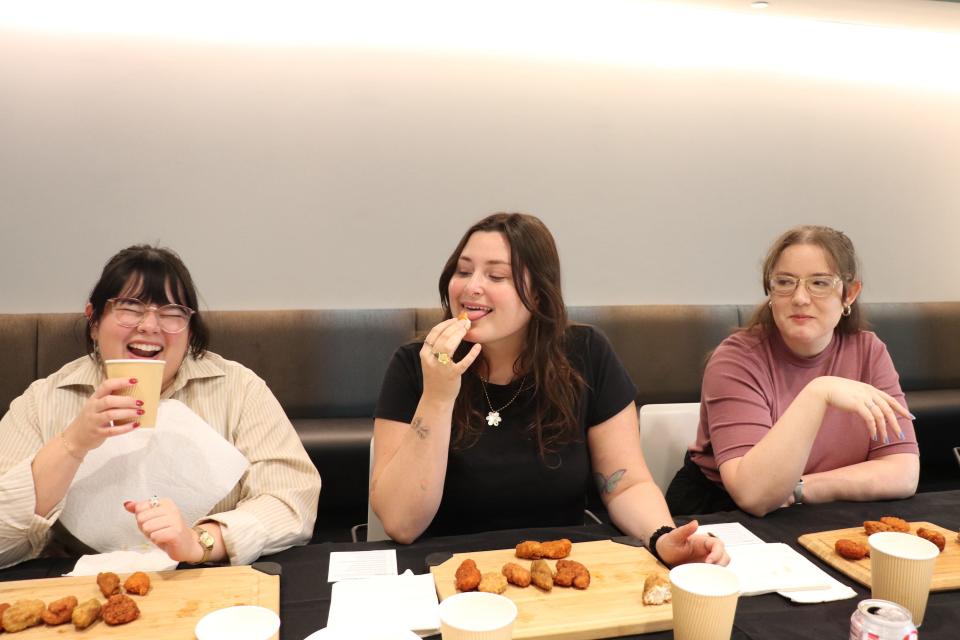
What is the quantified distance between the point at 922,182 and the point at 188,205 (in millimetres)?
4255

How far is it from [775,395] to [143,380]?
5.34 feet

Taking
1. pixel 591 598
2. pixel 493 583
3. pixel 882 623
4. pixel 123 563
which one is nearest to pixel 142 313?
pixel 123 563

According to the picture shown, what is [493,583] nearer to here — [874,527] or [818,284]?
[874,527]

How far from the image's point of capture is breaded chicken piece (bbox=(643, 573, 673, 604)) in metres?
1.13

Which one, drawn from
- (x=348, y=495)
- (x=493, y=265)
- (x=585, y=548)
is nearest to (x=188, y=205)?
(x=348, y=495)

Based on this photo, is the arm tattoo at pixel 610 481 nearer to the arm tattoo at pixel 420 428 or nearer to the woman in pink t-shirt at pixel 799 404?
the woman in pink t-shirt at pixel 799 404

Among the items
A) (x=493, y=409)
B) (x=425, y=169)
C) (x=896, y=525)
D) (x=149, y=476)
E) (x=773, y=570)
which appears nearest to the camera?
(x=773, y=570)

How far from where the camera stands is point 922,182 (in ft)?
14.0

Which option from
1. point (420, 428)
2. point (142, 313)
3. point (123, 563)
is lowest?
point (123, 563)

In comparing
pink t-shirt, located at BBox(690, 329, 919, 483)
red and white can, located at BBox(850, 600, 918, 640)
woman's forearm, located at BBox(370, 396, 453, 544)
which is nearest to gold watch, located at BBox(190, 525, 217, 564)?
woman's forearm, located at BBox(370, 396, 453, 544)

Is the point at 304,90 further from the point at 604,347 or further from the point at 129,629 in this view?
the point at 129,629

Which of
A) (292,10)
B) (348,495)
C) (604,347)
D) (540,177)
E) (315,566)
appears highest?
(292,10)

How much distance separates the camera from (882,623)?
936 millimetres

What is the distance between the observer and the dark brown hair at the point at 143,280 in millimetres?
1650
